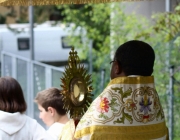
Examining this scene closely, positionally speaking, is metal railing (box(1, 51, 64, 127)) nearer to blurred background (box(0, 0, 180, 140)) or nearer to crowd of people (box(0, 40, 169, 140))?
blurred background (box(0, 0, 180, 140))

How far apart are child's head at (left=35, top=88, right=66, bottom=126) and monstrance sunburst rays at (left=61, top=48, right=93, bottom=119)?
1.30 metres

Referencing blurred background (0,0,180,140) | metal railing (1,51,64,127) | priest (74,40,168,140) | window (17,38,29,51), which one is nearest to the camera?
priest (74,40,168,140)

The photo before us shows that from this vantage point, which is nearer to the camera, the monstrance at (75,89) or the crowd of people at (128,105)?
the crowd of people at (128,105)

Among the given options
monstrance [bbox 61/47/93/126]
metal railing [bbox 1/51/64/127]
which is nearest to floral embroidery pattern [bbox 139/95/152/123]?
monstrance [bbox 61/47/93/126]

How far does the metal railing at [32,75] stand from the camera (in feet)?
35.5

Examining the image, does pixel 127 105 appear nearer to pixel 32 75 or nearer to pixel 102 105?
pixel 102 105

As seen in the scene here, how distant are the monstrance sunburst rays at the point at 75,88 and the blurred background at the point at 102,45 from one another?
15.6 ft

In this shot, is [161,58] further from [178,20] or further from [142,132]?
[142,132]

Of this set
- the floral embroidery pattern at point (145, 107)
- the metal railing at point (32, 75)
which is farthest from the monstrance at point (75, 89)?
the metal railing at point (32, 75)

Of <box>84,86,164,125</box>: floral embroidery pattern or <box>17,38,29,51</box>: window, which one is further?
<box>17,38,29,51</box>: window

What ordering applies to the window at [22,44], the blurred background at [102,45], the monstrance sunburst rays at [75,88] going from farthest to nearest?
1. the window at [22,44]
2. the blurred background at [102,45]
3. the monstrance sunburst rays at [75,88]

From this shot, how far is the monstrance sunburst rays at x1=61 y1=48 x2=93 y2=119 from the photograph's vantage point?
385 cm

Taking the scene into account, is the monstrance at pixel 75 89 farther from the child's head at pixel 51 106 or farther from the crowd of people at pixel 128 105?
the child's head at pixel 51 106

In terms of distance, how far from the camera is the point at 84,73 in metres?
3.96
